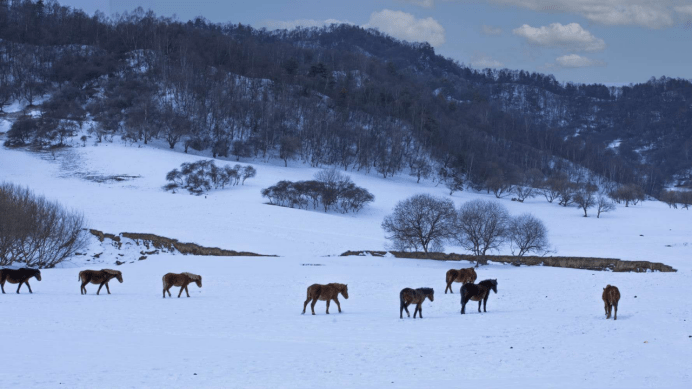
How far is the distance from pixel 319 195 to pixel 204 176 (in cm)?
2070

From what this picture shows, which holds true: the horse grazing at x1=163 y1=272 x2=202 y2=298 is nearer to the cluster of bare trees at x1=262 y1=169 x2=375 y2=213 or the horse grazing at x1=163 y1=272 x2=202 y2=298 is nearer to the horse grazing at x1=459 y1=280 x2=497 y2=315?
the horse grazing at x1=459 y1=280 x2=497 y2=315

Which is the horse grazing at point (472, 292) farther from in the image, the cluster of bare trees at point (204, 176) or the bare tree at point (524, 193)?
the bare tree at point (524, 193)

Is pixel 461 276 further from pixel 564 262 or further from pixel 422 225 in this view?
pixel 564 262

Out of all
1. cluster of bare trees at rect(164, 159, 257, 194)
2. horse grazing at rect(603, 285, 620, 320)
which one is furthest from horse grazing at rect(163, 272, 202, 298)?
cluster of bare trees at rect(164, 159, 257, 194)

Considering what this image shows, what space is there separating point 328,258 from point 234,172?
52.9 metres

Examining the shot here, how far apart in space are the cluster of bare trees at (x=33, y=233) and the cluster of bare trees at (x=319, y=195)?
42833 mm

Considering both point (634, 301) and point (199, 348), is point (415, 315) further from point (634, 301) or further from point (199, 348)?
point (634, 301)

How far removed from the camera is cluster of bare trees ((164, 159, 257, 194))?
8545cm

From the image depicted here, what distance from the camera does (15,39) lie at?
506 feet

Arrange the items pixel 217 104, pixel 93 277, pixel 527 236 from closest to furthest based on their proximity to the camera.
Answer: pixel 93 277, pixel 527 236, pixel 217 104

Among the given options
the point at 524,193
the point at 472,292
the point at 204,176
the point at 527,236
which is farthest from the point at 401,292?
the point at 524,193

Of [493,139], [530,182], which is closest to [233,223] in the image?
[530,182]

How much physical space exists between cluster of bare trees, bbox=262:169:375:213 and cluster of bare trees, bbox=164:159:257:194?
1110cm

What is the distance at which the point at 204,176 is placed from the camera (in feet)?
290
